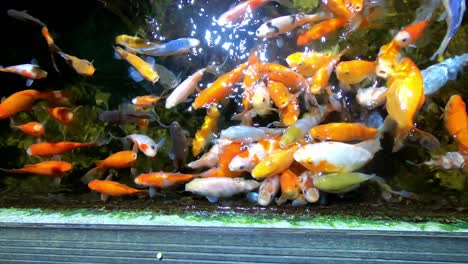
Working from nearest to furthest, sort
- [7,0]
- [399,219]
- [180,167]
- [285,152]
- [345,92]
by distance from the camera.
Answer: [399,219], [285,152], [345,92], [180,167], [7,0]

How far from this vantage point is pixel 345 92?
181cm

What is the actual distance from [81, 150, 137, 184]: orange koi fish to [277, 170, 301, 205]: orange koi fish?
791mm

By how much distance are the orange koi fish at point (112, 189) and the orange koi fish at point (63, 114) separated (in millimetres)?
513

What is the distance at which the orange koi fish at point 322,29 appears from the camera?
184 centimetres

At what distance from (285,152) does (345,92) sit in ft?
1.45

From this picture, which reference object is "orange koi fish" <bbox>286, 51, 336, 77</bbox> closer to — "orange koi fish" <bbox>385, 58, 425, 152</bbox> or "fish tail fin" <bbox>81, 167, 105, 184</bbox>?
"orange koi fish" <bbox>385, 58, 425, 152</bbox>

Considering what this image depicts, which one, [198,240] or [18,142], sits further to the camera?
[18,142]

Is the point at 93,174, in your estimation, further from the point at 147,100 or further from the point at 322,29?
the point at 322,29

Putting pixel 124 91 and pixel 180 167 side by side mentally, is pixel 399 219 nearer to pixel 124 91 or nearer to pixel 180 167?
pixel 180 167

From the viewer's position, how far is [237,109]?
1.96 m

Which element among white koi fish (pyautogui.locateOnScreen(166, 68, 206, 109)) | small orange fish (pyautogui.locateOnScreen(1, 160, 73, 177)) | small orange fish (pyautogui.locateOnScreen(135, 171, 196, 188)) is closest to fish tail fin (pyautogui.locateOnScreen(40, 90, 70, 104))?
small orange fish (pyautogui.locateOnScreen(1, 160, 73, 177))

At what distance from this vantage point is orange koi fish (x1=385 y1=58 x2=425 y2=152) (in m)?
1.53

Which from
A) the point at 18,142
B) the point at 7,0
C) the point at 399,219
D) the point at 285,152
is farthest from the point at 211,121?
the point at 7,0

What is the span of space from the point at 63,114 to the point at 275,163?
1288mm
